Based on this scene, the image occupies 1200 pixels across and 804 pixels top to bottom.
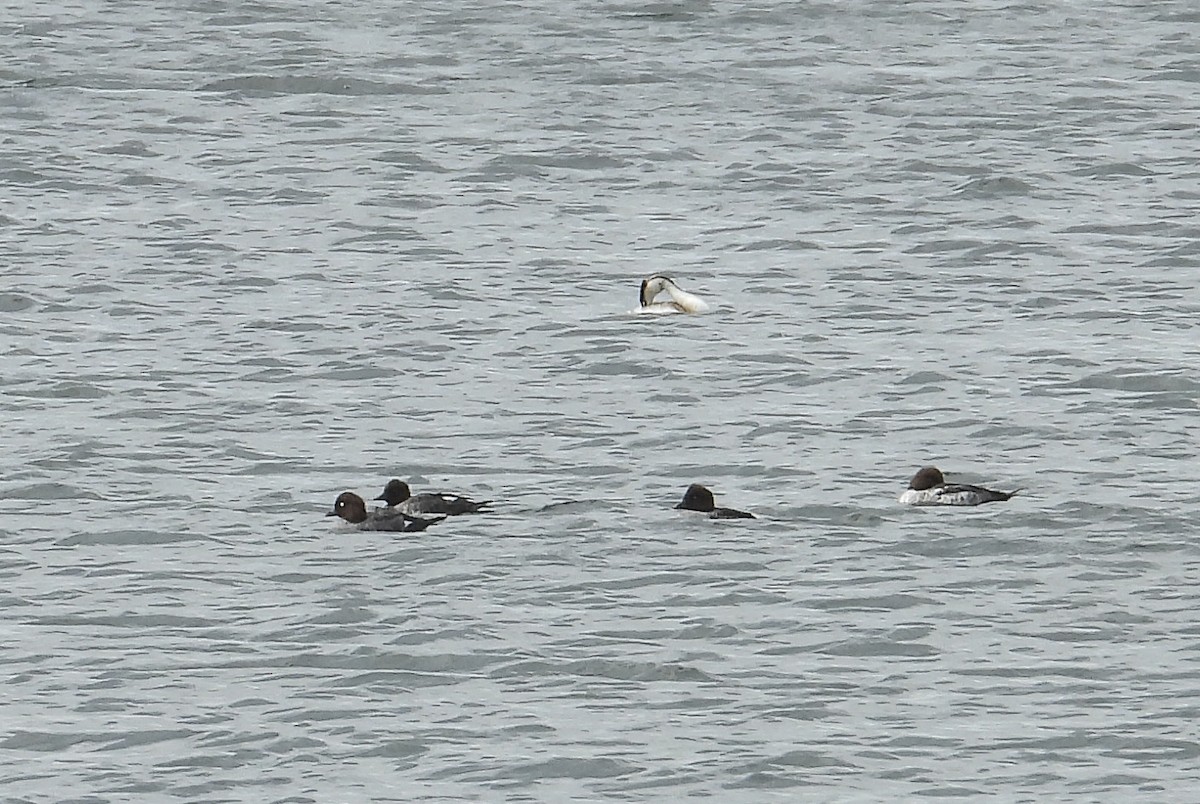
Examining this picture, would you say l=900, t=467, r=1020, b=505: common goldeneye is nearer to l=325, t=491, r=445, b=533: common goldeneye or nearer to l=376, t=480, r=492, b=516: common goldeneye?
l=376, t=480, r=492, b=516: common goldeneye

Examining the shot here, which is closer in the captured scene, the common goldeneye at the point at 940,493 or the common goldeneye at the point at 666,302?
the common goldeneye at the point at 940,493

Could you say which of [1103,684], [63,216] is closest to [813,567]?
[1103,684]

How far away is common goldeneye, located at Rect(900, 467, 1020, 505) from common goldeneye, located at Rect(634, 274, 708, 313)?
15.8 ft

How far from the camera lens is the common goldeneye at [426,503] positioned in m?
16.8

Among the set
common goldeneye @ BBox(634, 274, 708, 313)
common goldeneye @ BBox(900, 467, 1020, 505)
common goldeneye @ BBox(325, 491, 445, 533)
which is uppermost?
common goldeneye @ BBox(634, 274, 708, 313)

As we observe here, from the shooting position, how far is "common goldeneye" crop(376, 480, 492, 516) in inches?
659

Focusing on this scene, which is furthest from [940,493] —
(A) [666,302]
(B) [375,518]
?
(A) [666,302]

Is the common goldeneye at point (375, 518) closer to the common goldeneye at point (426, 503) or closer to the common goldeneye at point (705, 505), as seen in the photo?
the common goldeneye at point (426, 503)

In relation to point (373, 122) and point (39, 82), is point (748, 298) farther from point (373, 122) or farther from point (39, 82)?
point (39, 82)

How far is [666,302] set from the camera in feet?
71.3

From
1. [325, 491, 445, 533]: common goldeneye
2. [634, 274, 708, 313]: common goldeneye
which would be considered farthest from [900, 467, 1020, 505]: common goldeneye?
[634, 274, 708, 313]: common goldeneye

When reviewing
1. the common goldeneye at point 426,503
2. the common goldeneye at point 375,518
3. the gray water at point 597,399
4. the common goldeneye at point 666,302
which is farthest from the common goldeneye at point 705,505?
the common goldeneye at point 666,302

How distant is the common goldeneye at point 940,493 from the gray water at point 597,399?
13 cm

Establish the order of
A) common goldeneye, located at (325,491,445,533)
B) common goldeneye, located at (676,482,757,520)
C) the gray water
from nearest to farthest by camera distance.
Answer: the gray water < common goldeneye, located at (325,491,445,533) < common goldeneye, located at (676,482,757,520)
